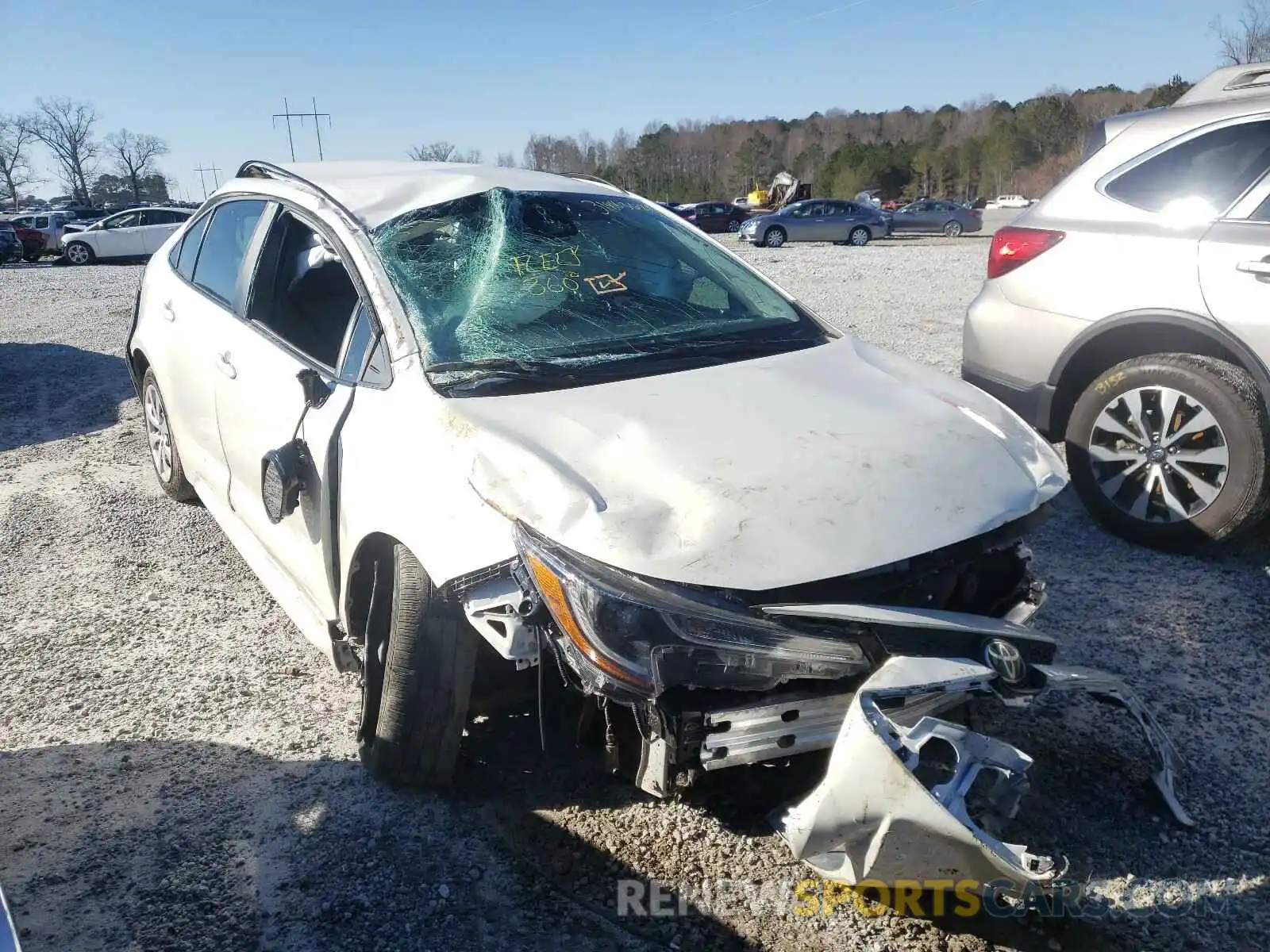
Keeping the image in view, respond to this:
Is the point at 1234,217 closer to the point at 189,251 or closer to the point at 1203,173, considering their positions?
the point at 1203,173

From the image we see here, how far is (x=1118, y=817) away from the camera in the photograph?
2545 mm

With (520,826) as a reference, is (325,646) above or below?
above

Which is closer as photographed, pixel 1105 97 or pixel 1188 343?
pixel 1188 343

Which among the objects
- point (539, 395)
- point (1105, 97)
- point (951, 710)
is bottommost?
point (951, 710)

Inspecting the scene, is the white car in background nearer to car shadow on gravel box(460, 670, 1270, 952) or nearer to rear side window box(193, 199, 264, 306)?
rear side window box(193, 199, 264, 306)

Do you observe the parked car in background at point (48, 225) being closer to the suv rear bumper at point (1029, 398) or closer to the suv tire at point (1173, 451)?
the suv rear bumper at point (1029, 398)

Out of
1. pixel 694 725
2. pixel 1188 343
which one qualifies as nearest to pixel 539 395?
pixel 694 725

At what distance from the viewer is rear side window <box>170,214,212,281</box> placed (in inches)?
168

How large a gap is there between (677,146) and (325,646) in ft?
398

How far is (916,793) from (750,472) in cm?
80

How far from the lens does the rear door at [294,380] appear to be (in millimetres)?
2850

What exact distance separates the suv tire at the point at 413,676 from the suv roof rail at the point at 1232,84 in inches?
159

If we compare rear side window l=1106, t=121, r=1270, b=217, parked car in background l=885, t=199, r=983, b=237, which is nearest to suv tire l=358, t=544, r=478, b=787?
rear side window l=1106, t=121, r=1270, b=217

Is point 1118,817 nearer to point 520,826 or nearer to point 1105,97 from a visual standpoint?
point 520,826
